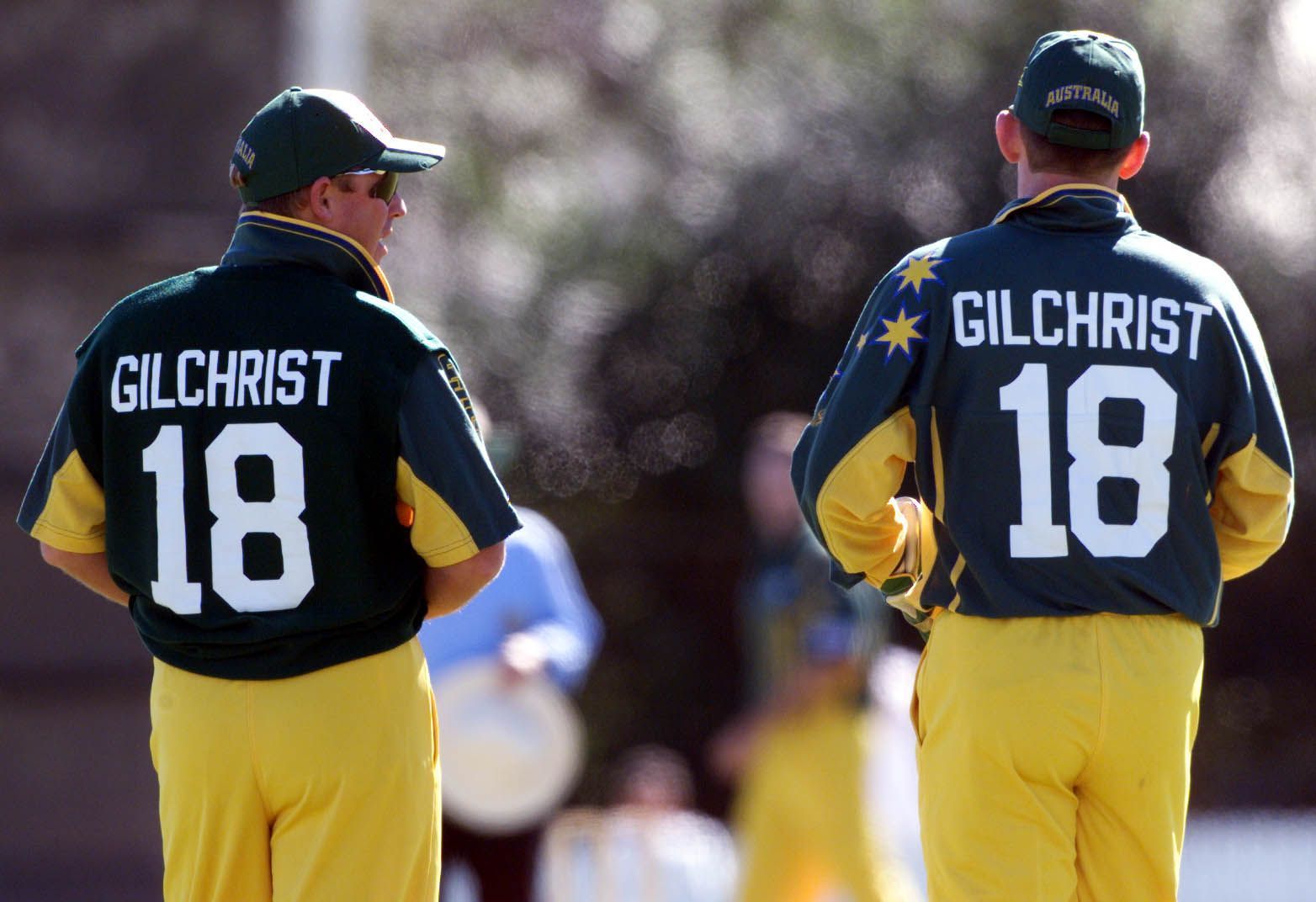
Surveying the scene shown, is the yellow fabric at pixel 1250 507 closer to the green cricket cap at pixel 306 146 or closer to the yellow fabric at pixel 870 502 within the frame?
the yellow fabric at pixel 870 502

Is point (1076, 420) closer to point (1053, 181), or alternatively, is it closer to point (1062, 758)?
point (1053, 181)

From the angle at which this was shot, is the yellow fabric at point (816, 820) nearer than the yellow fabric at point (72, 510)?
No

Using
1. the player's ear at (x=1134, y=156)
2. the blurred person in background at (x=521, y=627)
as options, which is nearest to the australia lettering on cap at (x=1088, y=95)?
the player's ear at (x=1134, y=156)

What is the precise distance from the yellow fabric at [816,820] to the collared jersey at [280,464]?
2.97 metres

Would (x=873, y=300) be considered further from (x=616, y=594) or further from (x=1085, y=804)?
(x=616, y=594)

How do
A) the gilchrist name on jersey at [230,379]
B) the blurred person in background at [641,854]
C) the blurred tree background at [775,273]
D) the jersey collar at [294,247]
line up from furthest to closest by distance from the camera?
the blurred tree background at [775,273] < the blurred person in background at [641,854] < the jersey collar at [294,247] < the gilchrist name on jersey at [230,379]

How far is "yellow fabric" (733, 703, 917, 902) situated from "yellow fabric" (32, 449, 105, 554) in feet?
10.2

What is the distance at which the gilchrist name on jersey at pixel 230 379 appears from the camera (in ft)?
9.91

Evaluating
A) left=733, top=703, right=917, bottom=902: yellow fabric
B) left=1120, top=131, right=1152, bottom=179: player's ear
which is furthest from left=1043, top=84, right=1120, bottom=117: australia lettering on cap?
left=733, top=703, right=917, bottom=902: yellow fabric

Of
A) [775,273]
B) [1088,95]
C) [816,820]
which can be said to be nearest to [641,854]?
[816,820]

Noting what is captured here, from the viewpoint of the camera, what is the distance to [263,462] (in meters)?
3.03

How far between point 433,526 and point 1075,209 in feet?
4.25

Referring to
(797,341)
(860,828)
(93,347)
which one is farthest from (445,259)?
(93,347)

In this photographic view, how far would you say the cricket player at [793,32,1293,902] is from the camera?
10.1ft
